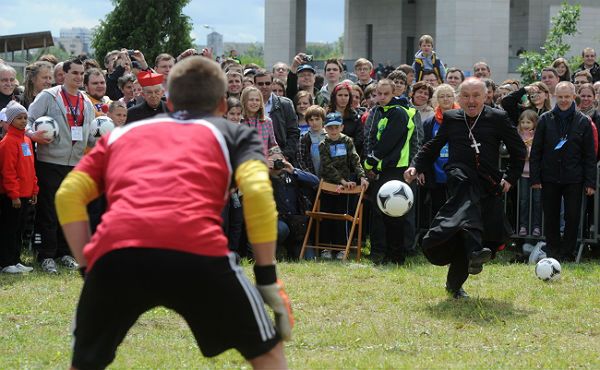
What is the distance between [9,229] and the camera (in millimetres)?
10891

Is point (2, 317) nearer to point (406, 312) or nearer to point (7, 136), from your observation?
point (7, 136)

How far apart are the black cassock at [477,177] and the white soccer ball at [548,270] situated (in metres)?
1.26

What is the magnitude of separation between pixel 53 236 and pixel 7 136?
1.29 meters

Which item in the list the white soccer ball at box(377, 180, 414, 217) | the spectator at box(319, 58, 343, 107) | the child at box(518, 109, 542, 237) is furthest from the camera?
the spectator at box(319, 58, 343, 107)

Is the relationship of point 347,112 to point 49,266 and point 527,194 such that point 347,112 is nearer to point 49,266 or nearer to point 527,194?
point 527,194

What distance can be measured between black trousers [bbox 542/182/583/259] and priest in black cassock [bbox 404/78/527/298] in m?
2.72

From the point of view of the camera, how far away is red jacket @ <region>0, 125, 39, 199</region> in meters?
10.7

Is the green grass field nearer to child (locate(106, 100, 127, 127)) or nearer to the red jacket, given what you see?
the red jacket

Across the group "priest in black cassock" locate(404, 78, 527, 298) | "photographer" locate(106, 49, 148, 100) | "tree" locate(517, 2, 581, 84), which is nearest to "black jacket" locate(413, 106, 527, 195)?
"priest in black cassock" locate(404, 78, 527, 298)

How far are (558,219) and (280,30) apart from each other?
2819cm

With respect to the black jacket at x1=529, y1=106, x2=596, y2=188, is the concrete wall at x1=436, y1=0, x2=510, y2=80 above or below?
above

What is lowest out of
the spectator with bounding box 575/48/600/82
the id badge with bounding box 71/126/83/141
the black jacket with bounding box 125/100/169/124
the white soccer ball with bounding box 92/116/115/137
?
the id badge with bounding box 71/126/83/141

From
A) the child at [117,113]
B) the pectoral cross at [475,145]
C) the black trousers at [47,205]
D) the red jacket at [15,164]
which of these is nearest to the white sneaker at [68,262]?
the black trousers at [47,205]

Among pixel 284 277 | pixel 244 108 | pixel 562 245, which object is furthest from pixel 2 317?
pixel 562 245
